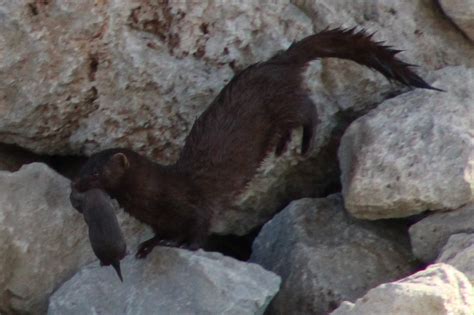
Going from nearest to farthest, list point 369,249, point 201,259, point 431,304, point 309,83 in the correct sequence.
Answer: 1. point 431,304
2. point 201,259
3. point 369,249
4. point 309,83

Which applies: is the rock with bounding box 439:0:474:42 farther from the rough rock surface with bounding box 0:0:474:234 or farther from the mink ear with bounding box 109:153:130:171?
the mink ear with bounding box 109:153:130:171

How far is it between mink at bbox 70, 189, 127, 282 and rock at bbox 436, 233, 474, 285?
3.45 feet

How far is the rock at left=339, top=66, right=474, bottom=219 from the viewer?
427cm

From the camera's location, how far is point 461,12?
4984 mm

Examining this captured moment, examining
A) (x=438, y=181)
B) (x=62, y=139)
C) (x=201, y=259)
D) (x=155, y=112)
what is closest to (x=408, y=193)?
(x=438, y=181)

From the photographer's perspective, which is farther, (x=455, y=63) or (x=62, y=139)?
(x=455, y=63)

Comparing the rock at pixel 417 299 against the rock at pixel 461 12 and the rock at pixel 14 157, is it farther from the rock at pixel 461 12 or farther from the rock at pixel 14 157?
the rock at pixel 14 157

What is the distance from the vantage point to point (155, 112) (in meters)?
4.75

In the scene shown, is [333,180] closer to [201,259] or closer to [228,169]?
[228,169]

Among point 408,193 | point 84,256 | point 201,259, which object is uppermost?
point 408,193

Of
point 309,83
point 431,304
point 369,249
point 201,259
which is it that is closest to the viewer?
point 431,304

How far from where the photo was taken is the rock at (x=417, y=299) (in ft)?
11.0

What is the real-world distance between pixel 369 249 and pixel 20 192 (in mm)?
1296

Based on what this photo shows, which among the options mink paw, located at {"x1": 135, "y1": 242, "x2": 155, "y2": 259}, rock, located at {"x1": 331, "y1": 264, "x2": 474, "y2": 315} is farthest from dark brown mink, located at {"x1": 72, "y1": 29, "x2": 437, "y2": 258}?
rock, located at {"x1": 331, "y1": 264, "x2": 474, "y2": 315}
